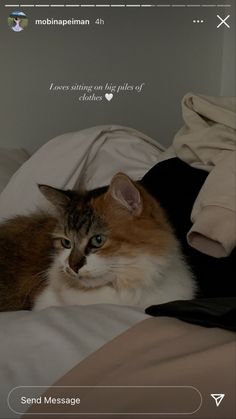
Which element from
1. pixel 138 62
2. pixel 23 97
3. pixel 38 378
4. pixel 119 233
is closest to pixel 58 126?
pixel 23 97

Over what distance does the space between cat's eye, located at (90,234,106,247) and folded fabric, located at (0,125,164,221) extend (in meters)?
0.28

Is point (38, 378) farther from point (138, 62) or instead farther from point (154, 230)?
point (138, 62)

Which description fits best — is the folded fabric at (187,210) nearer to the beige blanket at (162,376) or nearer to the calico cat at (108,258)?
the calico cat at (108,258)

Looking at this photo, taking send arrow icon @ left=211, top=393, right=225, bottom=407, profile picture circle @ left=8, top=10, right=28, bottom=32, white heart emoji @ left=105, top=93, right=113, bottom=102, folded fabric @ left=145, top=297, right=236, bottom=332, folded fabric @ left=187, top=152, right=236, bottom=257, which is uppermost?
profile picture circle @ left=8, top=10, right=28, bottom=32

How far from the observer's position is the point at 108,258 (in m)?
0.79

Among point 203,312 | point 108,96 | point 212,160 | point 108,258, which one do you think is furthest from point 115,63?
point 203,312

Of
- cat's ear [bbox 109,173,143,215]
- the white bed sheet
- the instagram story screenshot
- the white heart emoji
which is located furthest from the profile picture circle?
the white bed sheet

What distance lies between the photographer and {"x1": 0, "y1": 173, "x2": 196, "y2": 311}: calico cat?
0.79 metres

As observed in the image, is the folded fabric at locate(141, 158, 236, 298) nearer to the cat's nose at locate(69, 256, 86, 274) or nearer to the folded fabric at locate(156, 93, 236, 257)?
the folded fabric at locate(156, 93, 236, 257)

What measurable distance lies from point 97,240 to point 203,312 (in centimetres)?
24

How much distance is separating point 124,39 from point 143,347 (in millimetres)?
538

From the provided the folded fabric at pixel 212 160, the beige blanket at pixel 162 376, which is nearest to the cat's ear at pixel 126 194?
the folded fabric at pixel 212 160

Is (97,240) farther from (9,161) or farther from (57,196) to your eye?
(9,161)

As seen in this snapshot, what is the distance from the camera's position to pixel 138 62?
90cm
